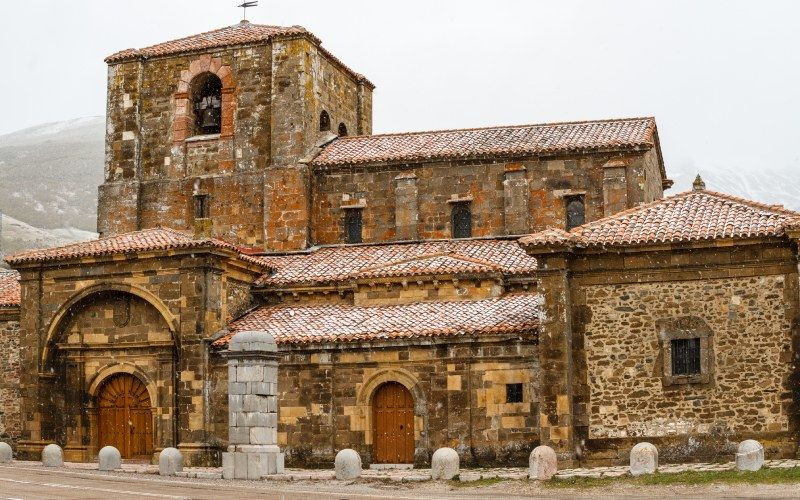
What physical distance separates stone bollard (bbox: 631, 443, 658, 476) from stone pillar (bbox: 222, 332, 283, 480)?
26.2 feet

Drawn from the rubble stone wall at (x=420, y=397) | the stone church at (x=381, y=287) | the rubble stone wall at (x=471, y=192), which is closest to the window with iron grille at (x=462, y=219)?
the stone church at (x=381, y=287)

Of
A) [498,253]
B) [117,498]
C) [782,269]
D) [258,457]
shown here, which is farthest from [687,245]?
[117,498]

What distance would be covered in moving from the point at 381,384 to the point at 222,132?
12346mm

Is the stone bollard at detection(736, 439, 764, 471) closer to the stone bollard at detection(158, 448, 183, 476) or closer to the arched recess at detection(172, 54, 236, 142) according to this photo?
the stone bollard at detection(158, 448, 183, 476)

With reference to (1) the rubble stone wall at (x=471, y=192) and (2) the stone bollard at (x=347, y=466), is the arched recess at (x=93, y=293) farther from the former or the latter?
(2) the stone bollard at (x=347, y=466)

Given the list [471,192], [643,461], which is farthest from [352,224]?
[643,461]

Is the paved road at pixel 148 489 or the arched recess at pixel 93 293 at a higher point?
the arched recess at pixel 93 293

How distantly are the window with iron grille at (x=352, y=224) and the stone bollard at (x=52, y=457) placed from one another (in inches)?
462

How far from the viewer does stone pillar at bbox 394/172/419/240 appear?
122 ft

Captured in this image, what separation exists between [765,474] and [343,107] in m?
23.4

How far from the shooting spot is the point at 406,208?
123 ft

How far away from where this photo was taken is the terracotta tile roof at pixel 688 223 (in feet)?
88.4

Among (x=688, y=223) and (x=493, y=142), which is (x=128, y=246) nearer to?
(x=493, y=142)

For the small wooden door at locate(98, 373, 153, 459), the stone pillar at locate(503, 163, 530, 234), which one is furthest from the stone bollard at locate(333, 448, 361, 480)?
the stone pillar at locate(503, 163, 530, 234)
